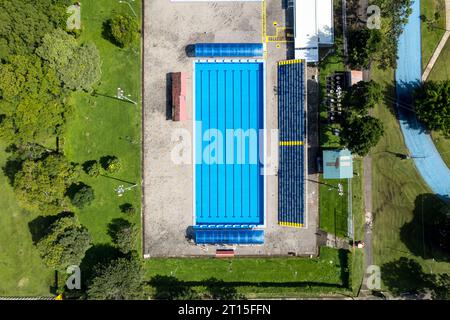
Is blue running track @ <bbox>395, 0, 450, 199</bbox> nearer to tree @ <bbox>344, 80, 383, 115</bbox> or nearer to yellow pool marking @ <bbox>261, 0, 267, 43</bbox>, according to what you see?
tree @ <bbox>344, 80, 383, 115</bbox>

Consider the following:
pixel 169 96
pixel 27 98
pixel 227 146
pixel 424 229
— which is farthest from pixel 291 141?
pixel 27 98

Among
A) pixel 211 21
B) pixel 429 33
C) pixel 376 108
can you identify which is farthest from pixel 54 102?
pixel 429 33

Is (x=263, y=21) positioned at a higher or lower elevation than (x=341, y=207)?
higher

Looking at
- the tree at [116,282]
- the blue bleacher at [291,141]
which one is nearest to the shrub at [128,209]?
the tree at [116,282]

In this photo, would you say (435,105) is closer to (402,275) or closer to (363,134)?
(363,134)

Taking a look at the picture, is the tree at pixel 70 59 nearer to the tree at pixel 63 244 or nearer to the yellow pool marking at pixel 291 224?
the tree at pixel 63 244
